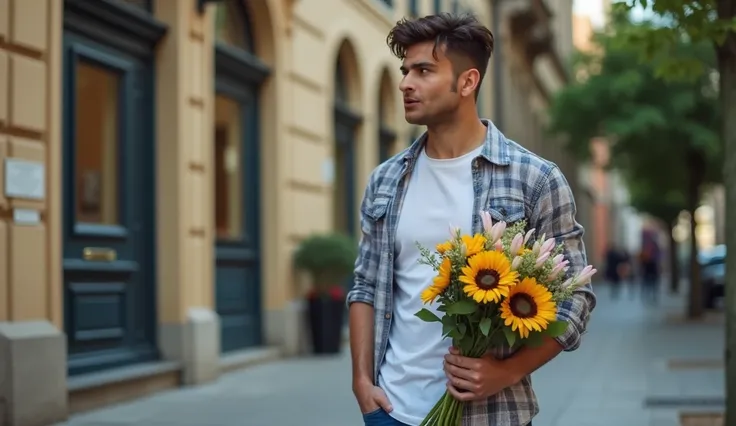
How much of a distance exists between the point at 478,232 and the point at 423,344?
32cm

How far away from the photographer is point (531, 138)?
129ft

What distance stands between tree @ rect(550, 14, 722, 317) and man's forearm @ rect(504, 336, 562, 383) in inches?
724

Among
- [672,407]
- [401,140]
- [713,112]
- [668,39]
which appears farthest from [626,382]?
[713,112]

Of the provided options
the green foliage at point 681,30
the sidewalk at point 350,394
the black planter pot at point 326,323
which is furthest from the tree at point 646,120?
the green foliage at point 681,30

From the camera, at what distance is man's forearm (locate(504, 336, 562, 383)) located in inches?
107

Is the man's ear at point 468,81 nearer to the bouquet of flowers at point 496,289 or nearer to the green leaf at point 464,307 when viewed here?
the bouquet of flowers at point 496,289

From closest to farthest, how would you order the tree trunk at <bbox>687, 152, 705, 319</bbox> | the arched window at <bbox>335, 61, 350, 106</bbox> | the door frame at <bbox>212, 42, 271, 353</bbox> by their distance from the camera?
the door frame at <bbox>212, 42, 271, 353</bbox> < the arched window at <bbox>335, 61, 350, 106</bbox> < the tree trunk at <bbox>687, 152, 705, 319</bbox>

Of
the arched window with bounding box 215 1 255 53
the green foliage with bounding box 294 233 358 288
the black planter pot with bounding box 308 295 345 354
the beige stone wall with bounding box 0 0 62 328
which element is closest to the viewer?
the beige stone wall with bounding box 0 0 62 328

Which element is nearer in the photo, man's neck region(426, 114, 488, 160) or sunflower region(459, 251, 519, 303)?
sunflower region(459, 251, 519, 303)

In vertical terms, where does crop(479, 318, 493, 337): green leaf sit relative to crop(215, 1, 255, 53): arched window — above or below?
below

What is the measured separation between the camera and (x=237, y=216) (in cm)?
1298

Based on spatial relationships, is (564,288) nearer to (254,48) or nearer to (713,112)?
(254,48)

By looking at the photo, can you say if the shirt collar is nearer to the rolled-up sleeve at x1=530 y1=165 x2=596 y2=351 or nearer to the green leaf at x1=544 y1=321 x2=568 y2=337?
the rolled-up sleeve at x1=530 y1=165 x2=596 y2=351

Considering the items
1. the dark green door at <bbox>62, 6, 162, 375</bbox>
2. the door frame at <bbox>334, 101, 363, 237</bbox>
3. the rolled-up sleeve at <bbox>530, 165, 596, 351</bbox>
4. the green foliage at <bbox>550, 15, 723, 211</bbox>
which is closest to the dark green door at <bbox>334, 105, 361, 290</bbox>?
the door frame at <bbox>334, 101, 363, 237</bbox>
